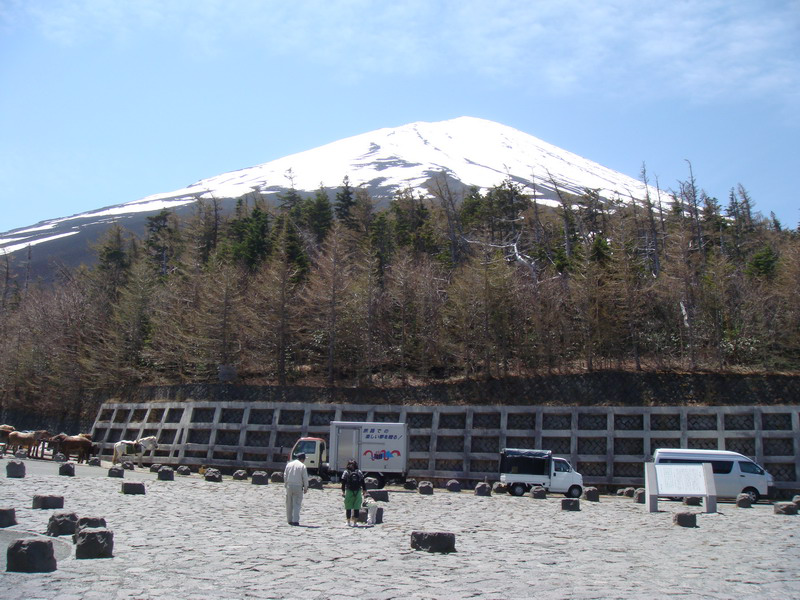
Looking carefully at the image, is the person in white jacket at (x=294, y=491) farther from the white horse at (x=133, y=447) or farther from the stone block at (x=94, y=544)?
the white horse at (x=133, y=447)

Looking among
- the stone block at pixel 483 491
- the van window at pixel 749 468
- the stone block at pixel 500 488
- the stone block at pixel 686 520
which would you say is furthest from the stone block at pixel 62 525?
the van window at pixel 749 468

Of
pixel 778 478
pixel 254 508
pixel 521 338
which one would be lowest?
pixel 254 508

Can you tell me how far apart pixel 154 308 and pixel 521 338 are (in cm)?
2761

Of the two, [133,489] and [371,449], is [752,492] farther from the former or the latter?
[133,489]

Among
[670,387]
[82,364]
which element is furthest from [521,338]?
[82,364]

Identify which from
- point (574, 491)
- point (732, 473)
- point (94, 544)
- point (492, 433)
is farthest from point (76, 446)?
point (732, 473)

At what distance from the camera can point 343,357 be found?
42812 mm

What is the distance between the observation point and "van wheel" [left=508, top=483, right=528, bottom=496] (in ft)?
92.8

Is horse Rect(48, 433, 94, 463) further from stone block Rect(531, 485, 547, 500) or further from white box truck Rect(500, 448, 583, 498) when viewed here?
stone block Rect(531, 485, 547, 500)

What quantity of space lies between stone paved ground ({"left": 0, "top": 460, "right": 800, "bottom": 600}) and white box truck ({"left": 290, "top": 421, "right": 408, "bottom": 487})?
9.09 m

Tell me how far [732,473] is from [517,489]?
833 centimetres

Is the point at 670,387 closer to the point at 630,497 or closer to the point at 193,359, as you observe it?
the point at 630,497

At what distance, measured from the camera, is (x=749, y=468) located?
27.2m

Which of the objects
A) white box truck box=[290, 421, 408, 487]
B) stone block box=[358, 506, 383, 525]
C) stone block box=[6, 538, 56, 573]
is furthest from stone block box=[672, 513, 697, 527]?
white box truck box=[290, 421, 408, 487]
